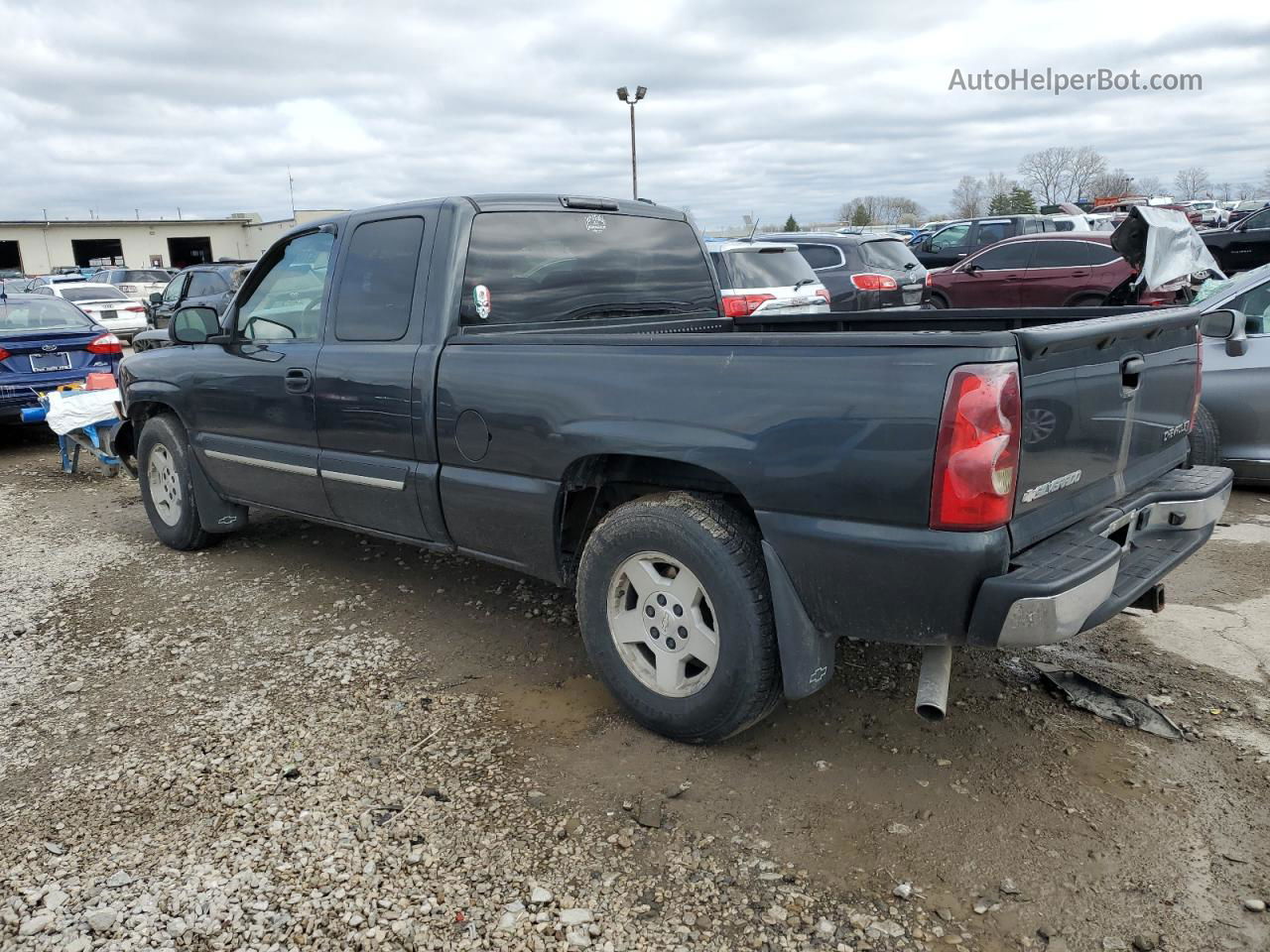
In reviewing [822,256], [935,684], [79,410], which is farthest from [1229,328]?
[822,256]

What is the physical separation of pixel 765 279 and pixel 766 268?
174 millimetres

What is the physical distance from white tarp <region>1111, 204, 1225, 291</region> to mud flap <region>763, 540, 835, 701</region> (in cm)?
821

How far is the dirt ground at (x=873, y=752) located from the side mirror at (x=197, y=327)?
1.31 meters

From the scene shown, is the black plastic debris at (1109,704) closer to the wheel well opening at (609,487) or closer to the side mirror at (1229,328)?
the wheel well opening at (609,487)

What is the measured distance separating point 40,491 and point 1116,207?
4110 centimetres

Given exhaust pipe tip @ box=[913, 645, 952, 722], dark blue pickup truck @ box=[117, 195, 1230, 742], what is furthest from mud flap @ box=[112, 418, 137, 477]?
exhaust pipe tip @ box=[913, 645, 952, 722]

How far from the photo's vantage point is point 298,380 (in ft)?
15.0

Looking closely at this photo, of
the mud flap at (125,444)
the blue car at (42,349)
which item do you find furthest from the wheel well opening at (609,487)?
the blue car at (42,349)

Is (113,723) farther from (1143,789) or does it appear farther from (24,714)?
(1143,789)

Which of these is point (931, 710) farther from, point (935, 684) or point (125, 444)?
point (125, 444)

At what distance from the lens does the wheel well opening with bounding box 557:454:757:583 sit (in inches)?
129

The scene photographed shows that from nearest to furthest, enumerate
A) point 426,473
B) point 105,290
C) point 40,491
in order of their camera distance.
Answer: point 426,473
point 40,491
point 105,290

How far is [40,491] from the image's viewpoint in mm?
8125

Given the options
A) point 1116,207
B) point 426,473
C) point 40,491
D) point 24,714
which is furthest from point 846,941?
point 1116,207
